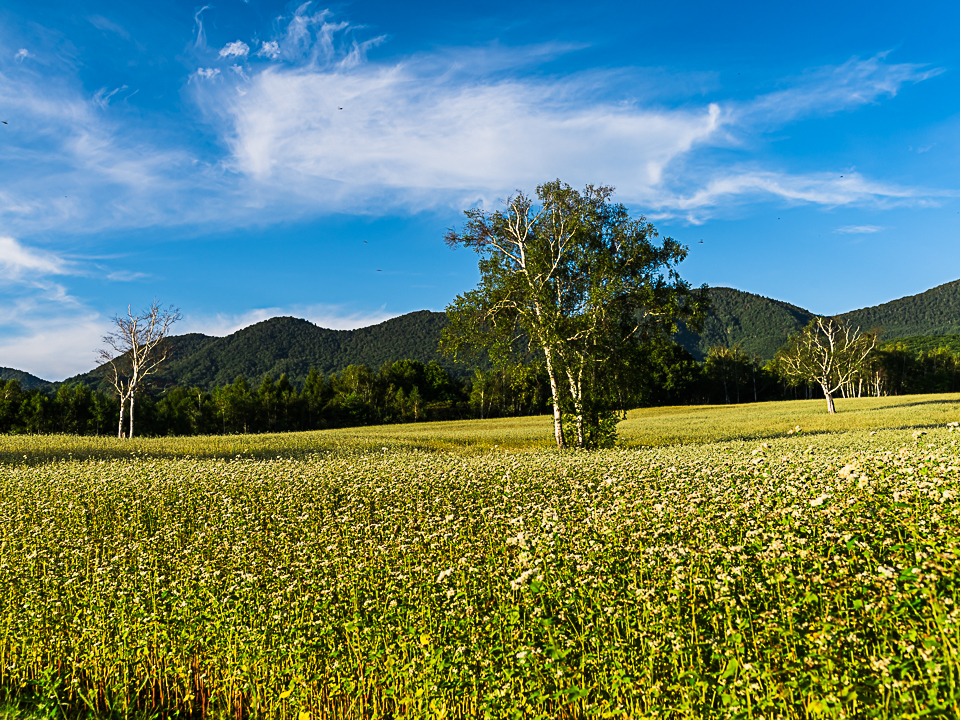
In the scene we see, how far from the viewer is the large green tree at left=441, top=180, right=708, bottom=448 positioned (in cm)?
2327

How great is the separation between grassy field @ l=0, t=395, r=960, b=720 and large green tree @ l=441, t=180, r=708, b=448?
14.5 metres

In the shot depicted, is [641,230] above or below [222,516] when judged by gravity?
above

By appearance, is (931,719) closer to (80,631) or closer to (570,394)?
(80,631)

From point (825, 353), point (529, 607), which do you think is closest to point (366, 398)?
point (825, 353)

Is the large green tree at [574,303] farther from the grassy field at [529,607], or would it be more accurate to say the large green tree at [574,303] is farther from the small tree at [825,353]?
the small tree at [825,353]

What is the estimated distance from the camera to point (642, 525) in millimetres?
6766

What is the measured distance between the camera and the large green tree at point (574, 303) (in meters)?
23.3

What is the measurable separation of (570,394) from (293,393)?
3096 inches

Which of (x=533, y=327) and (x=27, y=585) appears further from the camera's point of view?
(x=533, y=327)

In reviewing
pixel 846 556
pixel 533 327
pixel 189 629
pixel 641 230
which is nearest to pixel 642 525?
pixel 846 556

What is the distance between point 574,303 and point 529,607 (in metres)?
19.9

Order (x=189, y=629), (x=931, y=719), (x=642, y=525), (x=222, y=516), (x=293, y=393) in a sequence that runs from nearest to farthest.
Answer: (x=931, y=719) → (x=189, y=629) → (x=642, y=525) → (x=222, y=516) → (x=293, y=393)

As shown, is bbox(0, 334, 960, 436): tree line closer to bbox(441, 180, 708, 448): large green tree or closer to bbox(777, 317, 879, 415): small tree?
bbox(777, 317, 879, 415): small tree

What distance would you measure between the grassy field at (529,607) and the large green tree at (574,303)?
1453cm
